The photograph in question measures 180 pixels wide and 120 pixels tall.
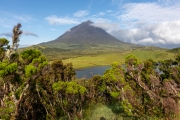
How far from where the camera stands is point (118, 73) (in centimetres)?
1759

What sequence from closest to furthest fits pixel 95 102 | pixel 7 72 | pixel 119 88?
pixel 7 72 → pixel 119 88 → pixel 95 102

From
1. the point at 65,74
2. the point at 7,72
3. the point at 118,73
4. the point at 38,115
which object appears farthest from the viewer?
the point at 65,74

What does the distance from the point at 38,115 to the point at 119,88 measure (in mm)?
9565

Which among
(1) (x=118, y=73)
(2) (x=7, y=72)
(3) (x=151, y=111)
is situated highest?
(2) (x=7, y=72)

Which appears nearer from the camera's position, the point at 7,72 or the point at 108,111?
the point at 7,72

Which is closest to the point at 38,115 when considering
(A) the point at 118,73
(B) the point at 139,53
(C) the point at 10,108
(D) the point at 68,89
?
(D) the point at 68,89

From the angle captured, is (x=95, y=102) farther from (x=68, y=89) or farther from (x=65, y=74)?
Answer: (x=68, y=89)

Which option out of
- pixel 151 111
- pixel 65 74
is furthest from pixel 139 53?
pixel 151 111

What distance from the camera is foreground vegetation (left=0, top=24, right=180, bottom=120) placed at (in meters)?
10.8

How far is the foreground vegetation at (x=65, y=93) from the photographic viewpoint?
35.3 feet

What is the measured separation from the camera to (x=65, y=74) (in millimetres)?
27859

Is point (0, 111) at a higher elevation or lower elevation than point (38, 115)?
higher

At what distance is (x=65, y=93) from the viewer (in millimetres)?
14016

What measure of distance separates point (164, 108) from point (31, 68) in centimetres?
1074
